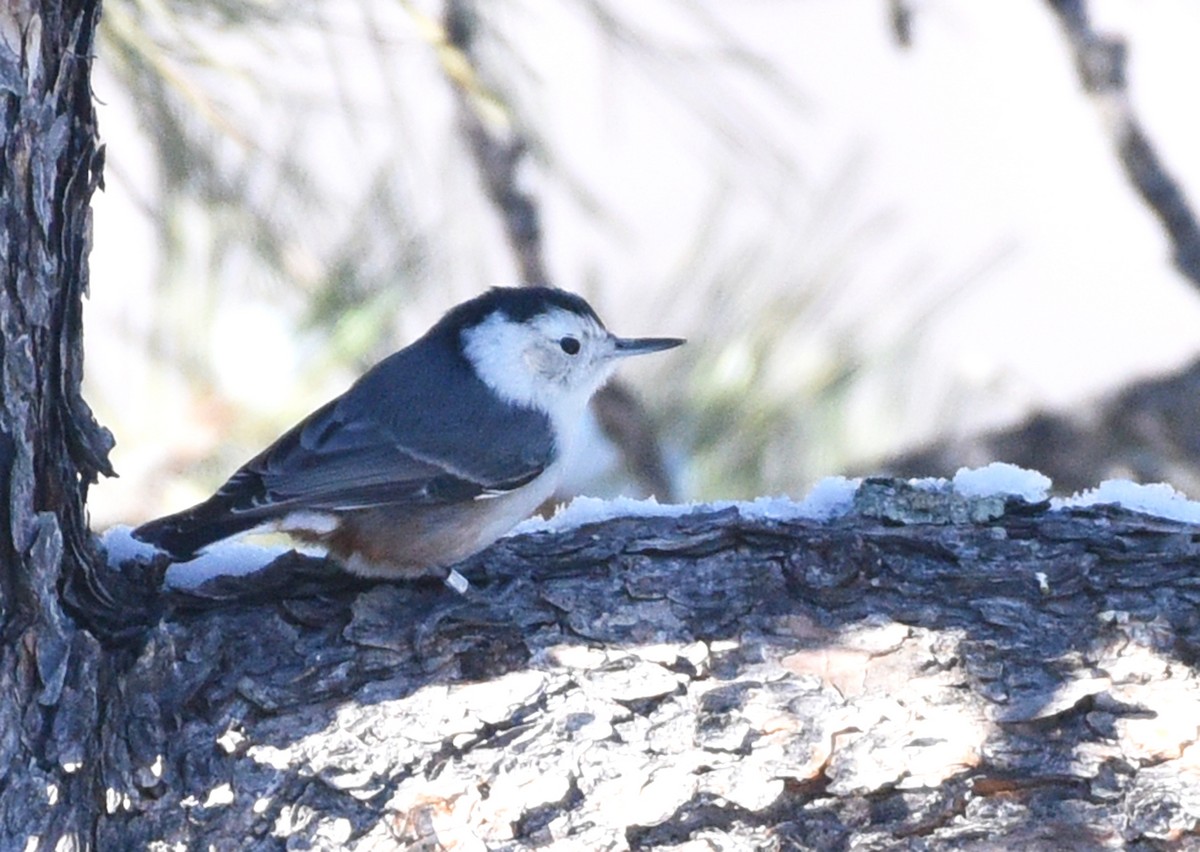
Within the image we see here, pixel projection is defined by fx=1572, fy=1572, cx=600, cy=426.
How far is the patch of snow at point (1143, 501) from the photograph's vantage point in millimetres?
1498

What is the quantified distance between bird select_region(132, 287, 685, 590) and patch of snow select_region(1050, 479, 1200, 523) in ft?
2.00

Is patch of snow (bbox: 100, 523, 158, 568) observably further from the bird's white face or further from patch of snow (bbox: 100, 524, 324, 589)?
the bird's white face

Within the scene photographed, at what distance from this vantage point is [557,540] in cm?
152

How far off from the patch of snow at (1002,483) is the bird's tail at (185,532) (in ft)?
2.35

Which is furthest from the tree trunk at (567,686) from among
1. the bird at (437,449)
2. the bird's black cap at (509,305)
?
the bird's black cap at (509,305)

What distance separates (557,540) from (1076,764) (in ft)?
1.70

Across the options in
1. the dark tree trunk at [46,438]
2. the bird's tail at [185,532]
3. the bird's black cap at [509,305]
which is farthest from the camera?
the bird's black cap at [509,305]

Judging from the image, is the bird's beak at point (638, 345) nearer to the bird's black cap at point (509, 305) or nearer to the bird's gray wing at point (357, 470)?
the bird's black cap at point (509, 305)

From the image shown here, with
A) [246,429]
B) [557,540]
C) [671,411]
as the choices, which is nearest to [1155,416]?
[671,411]

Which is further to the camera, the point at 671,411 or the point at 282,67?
the point at 671,411

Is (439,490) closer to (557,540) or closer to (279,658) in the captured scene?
(557,540)

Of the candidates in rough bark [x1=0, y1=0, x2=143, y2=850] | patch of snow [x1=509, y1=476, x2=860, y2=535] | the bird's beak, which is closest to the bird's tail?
rough bark [x1=0, y1=0, x2=143, y2=850]

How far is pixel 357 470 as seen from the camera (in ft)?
5.92

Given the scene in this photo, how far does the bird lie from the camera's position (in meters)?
1.67
